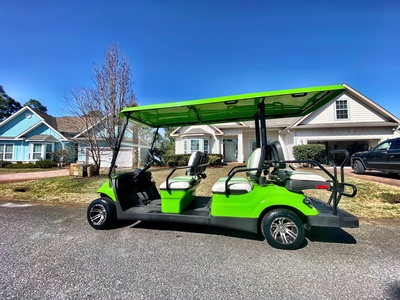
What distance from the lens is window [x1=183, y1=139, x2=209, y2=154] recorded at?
16.3 meters

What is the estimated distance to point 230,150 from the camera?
1752 cm

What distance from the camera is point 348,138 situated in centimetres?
1301

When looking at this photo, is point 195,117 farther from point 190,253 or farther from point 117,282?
point 117,282

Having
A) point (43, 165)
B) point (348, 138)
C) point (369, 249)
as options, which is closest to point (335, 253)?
point (369, 249)

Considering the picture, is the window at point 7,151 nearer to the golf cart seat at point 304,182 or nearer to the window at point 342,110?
the golf cart seat at point 304,182

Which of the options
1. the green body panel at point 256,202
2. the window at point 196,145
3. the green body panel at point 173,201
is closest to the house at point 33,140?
the window at point 196,145

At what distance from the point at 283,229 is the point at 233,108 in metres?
2.13

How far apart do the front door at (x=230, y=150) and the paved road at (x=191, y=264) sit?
46.0 ft

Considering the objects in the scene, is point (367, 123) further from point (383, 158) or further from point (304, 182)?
point (304, 182)

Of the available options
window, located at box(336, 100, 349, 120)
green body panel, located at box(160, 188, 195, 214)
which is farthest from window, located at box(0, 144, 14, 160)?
window, located at box(336, 100, 349, 120)

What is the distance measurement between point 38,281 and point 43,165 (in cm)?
1803

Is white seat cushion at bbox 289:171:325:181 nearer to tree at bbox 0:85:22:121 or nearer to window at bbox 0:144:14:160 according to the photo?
window at bbox 0:144:14:160

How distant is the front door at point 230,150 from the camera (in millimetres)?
17469

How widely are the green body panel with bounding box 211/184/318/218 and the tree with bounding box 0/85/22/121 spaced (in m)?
44.3
